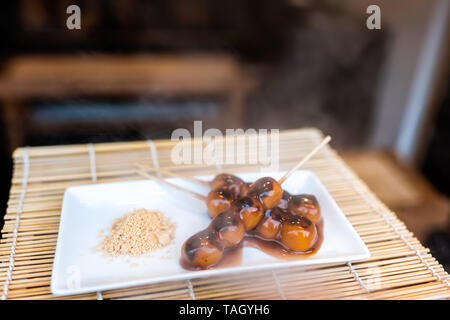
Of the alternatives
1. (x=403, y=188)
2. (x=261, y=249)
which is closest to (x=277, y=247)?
(x=261, y=249)

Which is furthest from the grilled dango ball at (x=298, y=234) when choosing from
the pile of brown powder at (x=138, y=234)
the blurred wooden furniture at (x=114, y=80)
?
the blurred wooden furniture at (x=114, y=80)

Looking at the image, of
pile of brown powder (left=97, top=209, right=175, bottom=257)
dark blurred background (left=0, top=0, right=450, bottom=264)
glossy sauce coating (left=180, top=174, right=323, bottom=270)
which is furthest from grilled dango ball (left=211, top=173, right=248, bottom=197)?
dark blurred background (left=0, top=0, right=450, bottom=264)

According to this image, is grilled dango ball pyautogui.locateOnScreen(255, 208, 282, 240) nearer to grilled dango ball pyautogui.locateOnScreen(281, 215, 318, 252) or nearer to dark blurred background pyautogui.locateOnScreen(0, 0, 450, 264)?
grilled dango ball pyautogui.locateOnScreen(281, 215, 318, 252)

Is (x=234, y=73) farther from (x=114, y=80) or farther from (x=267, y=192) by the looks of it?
→ (x=267, y=192)

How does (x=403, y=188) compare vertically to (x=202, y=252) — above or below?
below

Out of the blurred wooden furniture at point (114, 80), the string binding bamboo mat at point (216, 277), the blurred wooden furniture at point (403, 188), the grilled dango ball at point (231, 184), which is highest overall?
the blurred wooden furniture at point (114, 80)

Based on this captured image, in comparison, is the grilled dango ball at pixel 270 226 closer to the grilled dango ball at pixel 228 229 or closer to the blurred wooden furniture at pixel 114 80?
the grilled dango ball at pixel 228 229
